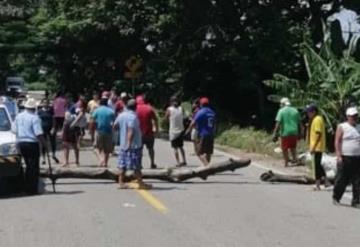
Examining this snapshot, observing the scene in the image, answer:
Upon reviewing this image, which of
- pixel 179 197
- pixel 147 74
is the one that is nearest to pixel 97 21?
pixel 147 74

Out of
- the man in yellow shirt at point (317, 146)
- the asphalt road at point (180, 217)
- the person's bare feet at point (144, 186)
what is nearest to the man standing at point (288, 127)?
the asphalt road at point (180, 217)

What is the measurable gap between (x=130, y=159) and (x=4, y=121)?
2906mm

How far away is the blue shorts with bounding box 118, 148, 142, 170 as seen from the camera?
1673cm

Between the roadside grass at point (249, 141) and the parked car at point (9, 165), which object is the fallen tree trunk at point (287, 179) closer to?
the parked car at point (9, 165)

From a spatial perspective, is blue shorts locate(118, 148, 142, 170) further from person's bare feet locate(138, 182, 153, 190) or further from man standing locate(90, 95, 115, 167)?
man standing locate(90, 95, 115, 167)

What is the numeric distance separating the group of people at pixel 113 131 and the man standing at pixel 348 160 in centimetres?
382

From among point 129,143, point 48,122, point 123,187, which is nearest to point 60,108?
point 48,122

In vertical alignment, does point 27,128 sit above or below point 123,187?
above

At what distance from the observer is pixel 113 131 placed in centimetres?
2114

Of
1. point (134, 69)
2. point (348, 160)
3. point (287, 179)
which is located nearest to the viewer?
point (348, 160)

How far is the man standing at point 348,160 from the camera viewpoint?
15.0 m

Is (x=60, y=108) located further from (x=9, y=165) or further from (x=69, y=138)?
(x=9, y=165)

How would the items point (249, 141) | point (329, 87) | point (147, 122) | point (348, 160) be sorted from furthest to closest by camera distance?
point (249, 141)
point (329, 87)
point (147, 122)
point (348, 160)

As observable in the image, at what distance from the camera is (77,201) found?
15180mm
